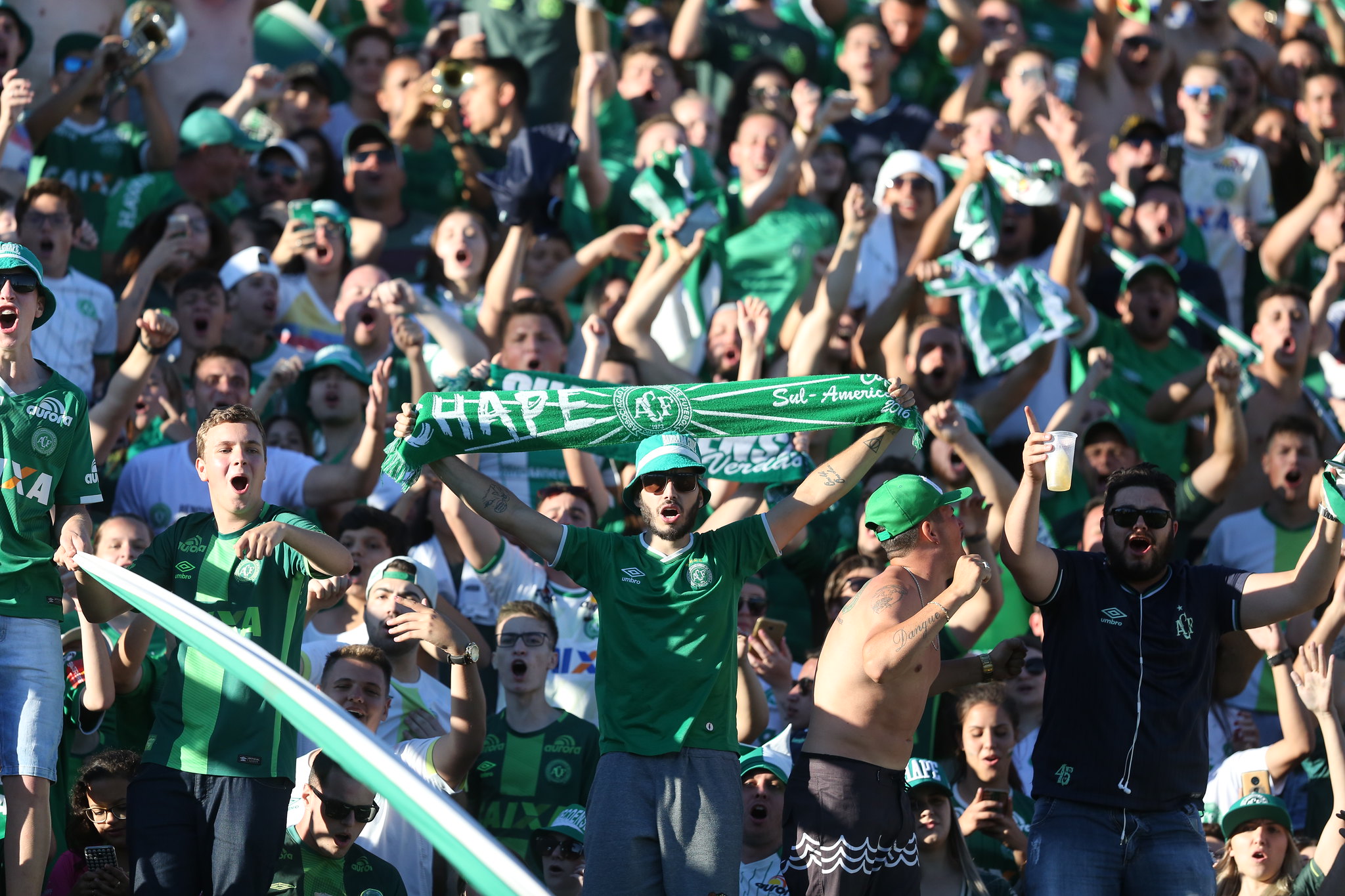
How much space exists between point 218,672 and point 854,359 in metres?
5.26

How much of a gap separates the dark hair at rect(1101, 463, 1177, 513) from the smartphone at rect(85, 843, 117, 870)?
406 centimetres

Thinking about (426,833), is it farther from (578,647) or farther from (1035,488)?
(578,647)

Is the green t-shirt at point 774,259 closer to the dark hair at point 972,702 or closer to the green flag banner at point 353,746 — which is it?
the dark hair at point 972,702

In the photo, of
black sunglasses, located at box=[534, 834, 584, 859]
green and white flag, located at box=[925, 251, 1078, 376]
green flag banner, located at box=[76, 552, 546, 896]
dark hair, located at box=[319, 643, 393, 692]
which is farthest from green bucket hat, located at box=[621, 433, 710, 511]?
green and white flag, located at box=[925, 251, 1078, 376]

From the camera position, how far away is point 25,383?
6.85 meters

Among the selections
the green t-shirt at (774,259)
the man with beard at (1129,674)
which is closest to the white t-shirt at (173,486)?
the green t-shirt at (774,259)

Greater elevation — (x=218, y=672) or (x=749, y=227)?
(x=749, y=227)

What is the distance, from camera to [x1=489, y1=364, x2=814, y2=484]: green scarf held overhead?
27.3ft

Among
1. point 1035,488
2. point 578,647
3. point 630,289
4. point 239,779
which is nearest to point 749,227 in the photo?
point 630,289

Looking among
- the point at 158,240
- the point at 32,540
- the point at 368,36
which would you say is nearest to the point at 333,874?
A: the point at 32,540

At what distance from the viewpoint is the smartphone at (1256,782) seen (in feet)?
27.2

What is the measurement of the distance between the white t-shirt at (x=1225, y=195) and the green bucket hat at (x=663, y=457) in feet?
24.1

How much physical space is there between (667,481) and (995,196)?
215 inches

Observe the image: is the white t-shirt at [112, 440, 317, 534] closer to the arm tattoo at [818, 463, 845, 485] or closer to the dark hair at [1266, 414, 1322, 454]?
the arm tattoo at [818, 463, 845, 485]
